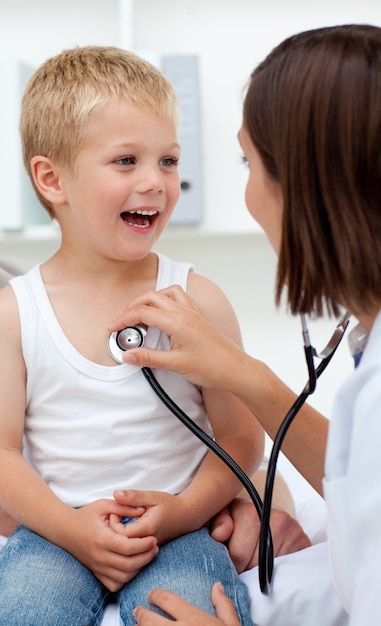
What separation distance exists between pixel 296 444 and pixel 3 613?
0.45 metres

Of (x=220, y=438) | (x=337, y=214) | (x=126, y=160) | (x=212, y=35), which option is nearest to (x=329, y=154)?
(x=337, y=214)

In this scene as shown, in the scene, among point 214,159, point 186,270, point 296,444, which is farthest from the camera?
point 214,159

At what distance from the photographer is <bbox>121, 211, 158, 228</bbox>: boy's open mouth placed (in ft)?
4.29

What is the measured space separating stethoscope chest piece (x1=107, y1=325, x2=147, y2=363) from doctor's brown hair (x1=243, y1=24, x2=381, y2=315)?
34 cm

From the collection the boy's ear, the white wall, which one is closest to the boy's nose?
the boy's ear

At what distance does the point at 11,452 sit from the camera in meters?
1.25

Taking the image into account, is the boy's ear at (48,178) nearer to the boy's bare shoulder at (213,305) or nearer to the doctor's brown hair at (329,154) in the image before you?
the boy's bare shoulder at (213,305)

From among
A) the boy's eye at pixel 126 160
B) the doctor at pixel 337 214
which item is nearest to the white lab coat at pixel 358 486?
the doctor at pixel 337 214

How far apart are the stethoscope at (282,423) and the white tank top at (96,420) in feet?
0.13

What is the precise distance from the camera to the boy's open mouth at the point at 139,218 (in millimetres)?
1307

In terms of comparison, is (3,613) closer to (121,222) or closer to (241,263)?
(121,222)

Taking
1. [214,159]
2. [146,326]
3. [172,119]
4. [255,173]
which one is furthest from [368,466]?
[214,159]

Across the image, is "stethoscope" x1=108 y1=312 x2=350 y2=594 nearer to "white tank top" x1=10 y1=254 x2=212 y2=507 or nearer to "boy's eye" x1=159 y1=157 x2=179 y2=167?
"white tank top" x1=10 y1=254 x2=212 y2=507

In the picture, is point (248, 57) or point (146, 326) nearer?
point (146, 326)
